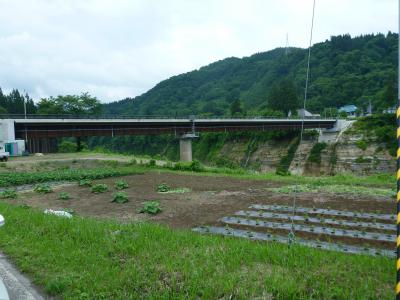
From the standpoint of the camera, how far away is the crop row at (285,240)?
19.4ft

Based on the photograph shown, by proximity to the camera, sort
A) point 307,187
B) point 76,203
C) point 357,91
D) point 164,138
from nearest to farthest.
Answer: point 76,203 → point 307,187 → point 357,91 → point 164,138

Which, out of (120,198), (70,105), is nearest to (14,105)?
(70,105)

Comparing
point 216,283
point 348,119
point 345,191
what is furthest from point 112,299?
point 348,119

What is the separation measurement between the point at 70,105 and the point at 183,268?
65685mm

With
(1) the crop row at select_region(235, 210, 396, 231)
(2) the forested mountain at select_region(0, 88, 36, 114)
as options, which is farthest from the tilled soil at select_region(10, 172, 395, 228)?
(2) the forested mountain at select_region(0, 88, 36, 114)

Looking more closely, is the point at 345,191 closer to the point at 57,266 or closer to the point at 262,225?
the point at 262,225

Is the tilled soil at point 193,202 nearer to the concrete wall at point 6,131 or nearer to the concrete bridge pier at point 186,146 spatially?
the concrete wall at point 6,131

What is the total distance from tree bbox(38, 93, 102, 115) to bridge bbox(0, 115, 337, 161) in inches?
427

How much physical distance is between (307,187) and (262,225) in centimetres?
696

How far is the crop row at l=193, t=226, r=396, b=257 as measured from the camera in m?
5.92

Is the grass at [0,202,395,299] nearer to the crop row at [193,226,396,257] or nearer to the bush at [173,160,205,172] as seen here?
the crop row at [193,226,396,257]

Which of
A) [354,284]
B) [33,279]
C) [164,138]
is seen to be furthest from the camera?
[164,138]

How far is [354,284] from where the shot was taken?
4406mm

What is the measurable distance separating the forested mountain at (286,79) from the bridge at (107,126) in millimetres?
28412
